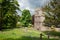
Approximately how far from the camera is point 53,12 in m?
45.7

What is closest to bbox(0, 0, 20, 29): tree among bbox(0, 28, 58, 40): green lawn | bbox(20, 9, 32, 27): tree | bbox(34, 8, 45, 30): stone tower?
bbox(34, 8, 45, 30): stone tower

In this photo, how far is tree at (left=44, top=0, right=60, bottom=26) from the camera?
44697 millimetres

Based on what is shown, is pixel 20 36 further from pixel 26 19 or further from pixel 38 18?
pixel 26 19

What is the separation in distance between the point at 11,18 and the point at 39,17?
11.5 m

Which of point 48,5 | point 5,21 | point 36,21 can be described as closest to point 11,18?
point 5,21

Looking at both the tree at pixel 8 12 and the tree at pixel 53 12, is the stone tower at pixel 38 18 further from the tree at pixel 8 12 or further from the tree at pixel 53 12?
the tree at pixel 53 12

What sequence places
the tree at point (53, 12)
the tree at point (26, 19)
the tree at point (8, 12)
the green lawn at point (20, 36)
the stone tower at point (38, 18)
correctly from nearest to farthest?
1. the green lawn at point (20, 36)
2. the tree at point (53, 12)
3. the tree at point (8, 12)
4. the stone tower at point (38, 18)
5. the tree at point (26, 19)

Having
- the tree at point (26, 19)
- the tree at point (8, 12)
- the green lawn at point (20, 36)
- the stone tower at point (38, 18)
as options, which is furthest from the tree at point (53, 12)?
the tree at point (26, 19)

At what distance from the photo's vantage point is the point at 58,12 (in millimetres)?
44344

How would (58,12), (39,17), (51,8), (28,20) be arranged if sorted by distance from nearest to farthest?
1. (58,12)
2. (51,8)
3. (39,17)
4. (28,20)

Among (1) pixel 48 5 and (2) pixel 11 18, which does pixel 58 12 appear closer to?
(1) pixel 48 5

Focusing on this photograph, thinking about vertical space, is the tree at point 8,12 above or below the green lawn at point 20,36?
above

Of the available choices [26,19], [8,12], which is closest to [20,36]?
[8,12]

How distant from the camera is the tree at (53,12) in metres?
44.7
